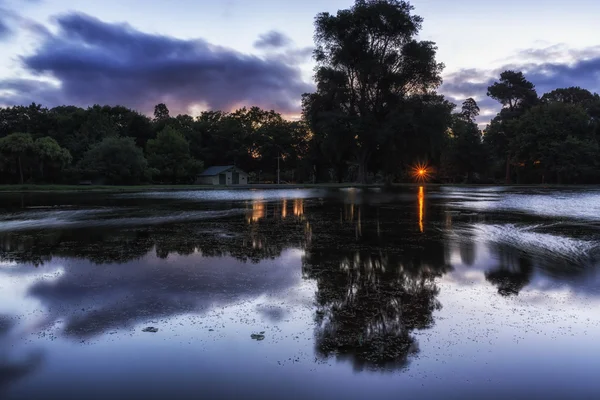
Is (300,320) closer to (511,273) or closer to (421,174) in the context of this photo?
(511,273)

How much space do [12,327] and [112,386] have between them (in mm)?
2173

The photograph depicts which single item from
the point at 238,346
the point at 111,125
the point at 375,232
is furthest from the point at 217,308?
the point at 111,125

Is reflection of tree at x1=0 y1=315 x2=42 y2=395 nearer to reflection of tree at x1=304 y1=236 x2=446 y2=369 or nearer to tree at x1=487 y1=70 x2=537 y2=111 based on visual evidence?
reflection of tree at x1=304 y1=236 x2=446 y2=369

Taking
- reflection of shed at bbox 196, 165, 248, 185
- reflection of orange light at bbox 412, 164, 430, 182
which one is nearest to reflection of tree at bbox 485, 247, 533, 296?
reflection of shed at bbox 196, 165, 248, 185

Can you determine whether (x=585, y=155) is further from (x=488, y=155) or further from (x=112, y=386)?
(x=112, y=386)

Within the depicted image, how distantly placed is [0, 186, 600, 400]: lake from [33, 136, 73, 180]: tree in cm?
5015

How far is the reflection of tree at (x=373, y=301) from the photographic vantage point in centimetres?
436

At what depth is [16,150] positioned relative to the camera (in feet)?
170

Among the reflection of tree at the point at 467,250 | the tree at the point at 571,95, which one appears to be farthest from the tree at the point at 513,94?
the reflection of tree at the point at 467,250

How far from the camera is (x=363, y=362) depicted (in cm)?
408

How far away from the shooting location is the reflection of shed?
83875 mm

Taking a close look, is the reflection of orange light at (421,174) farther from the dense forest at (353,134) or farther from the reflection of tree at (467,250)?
the reflection of tree at (467,250)

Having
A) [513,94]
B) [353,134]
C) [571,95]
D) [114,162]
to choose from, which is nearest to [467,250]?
[353,134]

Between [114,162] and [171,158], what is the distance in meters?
14.4
